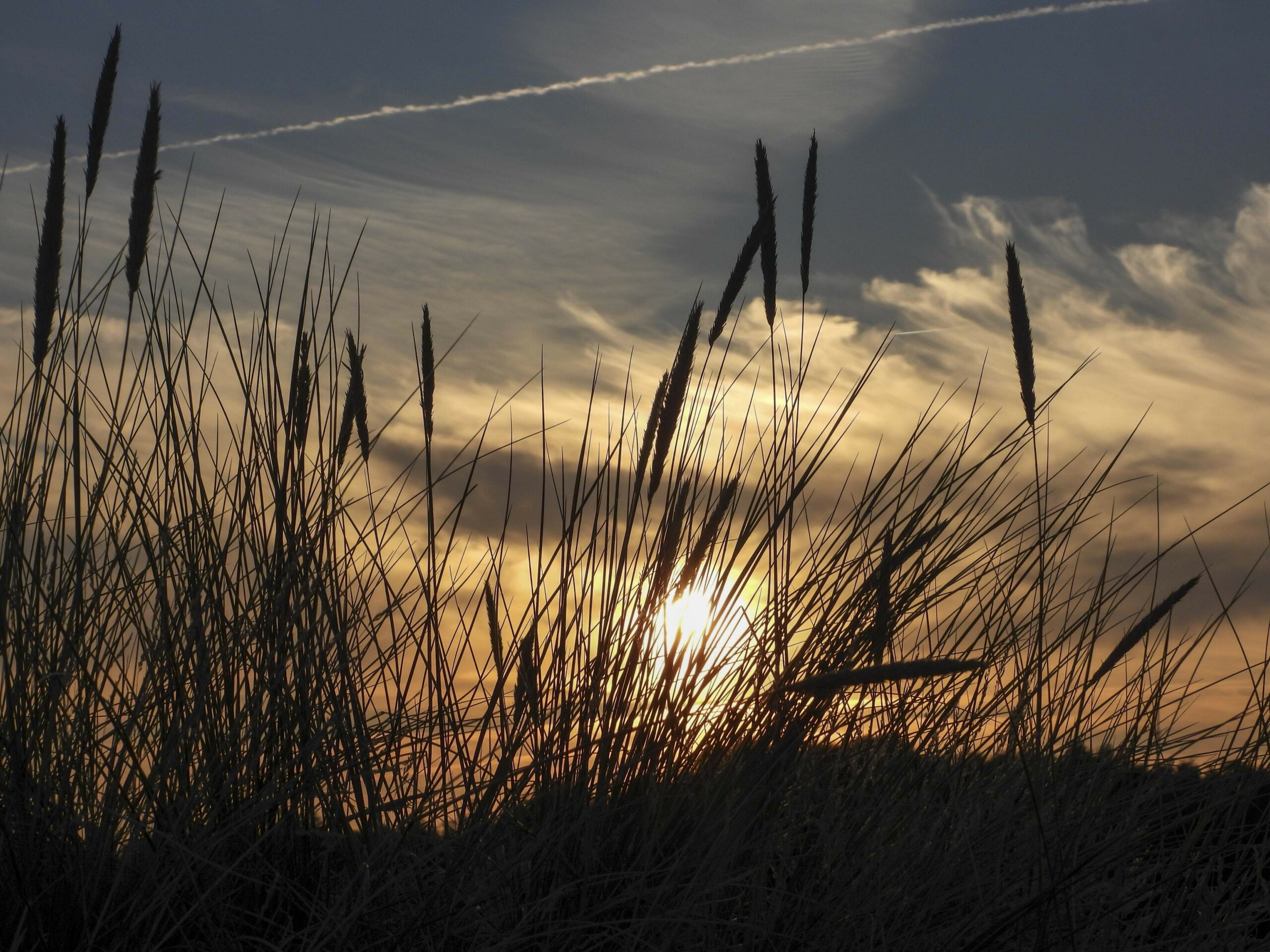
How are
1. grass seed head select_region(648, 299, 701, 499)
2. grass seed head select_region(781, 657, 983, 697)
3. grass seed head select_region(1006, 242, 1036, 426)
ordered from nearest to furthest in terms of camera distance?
grass seed head select_region(781, 657, 983, 697)
grass seed head select_region(648, 299, 701, 499)
grass seed head select_region(1006, 242, 1036, 426)

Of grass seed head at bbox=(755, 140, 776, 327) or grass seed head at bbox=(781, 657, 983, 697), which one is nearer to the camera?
grass seed head at bbox=(781, 657, 983, 697)

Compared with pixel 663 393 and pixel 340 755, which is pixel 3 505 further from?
pixel 663 393

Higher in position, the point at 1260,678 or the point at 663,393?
the point at 663,393

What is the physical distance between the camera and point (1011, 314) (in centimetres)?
162

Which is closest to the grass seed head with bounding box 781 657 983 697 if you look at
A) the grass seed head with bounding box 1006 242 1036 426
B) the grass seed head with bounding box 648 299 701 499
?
the grass seed head with bounding box 648 299 701 499

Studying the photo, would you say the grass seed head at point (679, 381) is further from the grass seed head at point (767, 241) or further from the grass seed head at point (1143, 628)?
the grass seed head at point (1143, 628)

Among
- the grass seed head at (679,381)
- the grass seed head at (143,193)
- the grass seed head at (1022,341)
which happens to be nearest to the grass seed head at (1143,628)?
the grass seed head at (1022,341)

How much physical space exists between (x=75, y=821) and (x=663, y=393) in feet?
2.94

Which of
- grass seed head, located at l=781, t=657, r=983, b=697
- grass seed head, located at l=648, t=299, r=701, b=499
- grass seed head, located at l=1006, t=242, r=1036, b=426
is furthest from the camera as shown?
grass seed head, located at l=1006, t=242, r=1036, b=426

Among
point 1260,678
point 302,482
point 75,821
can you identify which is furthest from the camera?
point 1260,678

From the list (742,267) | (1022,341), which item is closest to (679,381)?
(742,267)

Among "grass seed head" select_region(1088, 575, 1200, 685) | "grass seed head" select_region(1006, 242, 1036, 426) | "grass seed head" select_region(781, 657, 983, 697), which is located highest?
"grass seed head" select_region(1006, 242, 1036, 426)

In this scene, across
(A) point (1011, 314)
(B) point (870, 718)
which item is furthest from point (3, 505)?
(A) point (1011, 314)

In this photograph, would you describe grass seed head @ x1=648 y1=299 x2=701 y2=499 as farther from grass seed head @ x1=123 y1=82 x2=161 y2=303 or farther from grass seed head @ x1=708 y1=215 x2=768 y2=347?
grass seed head @ x1=123 y1=82 x2=161 y2=303
